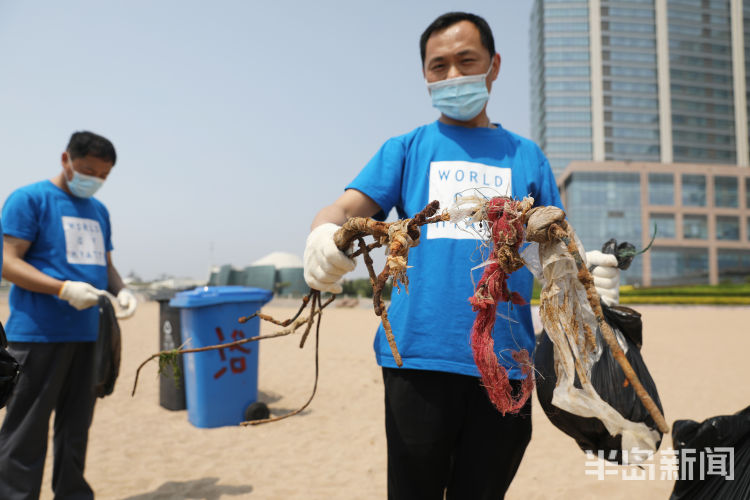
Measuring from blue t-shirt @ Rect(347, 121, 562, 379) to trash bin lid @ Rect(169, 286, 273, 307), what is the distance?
3109 millimetres

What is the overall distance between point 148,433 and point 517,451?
13.5 ft

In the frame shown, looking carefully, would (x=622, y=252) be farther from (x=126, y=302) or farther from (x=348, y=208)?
(x=126, y=302)

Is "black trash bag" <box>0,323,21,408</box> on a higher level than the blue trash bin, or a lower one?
higher

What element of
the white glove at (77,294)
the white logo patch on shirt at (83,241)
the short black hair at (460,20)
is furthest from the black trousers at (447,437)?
the white logo patch on shirt at (83,241)

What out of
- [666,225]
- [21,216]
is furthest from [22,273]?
[666,225]

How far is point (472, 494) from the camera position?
1541 millimetres

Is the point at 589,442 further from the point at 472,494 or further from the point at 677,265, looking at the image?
the point at 677,265

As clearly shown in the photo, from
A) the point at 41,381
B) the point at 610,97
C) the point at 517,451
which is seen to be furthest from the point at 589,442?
the point at 610,97

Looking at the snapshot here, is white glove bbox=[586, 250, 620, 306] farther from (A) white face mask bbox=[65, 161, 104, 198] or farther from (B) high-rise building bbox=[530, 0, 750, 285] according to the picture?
(B) high-rise building bbox=[530, 0, 750, 285]

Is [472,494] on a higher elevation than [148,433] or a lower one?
higher

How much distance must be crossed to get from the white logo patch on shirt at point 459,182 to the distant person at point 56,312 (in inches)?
82.0

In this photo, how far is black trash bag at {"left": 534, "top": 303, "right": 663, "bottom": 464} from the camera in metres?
1.52

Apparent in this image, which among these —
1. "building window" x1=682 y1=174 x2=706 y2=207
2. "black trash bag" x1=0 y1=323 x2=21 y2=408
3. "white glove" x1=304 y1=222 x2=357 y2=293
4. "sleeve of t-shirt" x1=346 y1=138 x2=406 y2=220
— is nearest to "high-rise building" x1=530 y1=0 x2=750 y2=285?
"building window" x1=682 y1=174 x2=706 y2=207

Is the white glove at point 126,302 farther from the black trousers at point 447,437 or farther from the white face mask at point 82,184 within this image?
the black trousers at point 447,437
